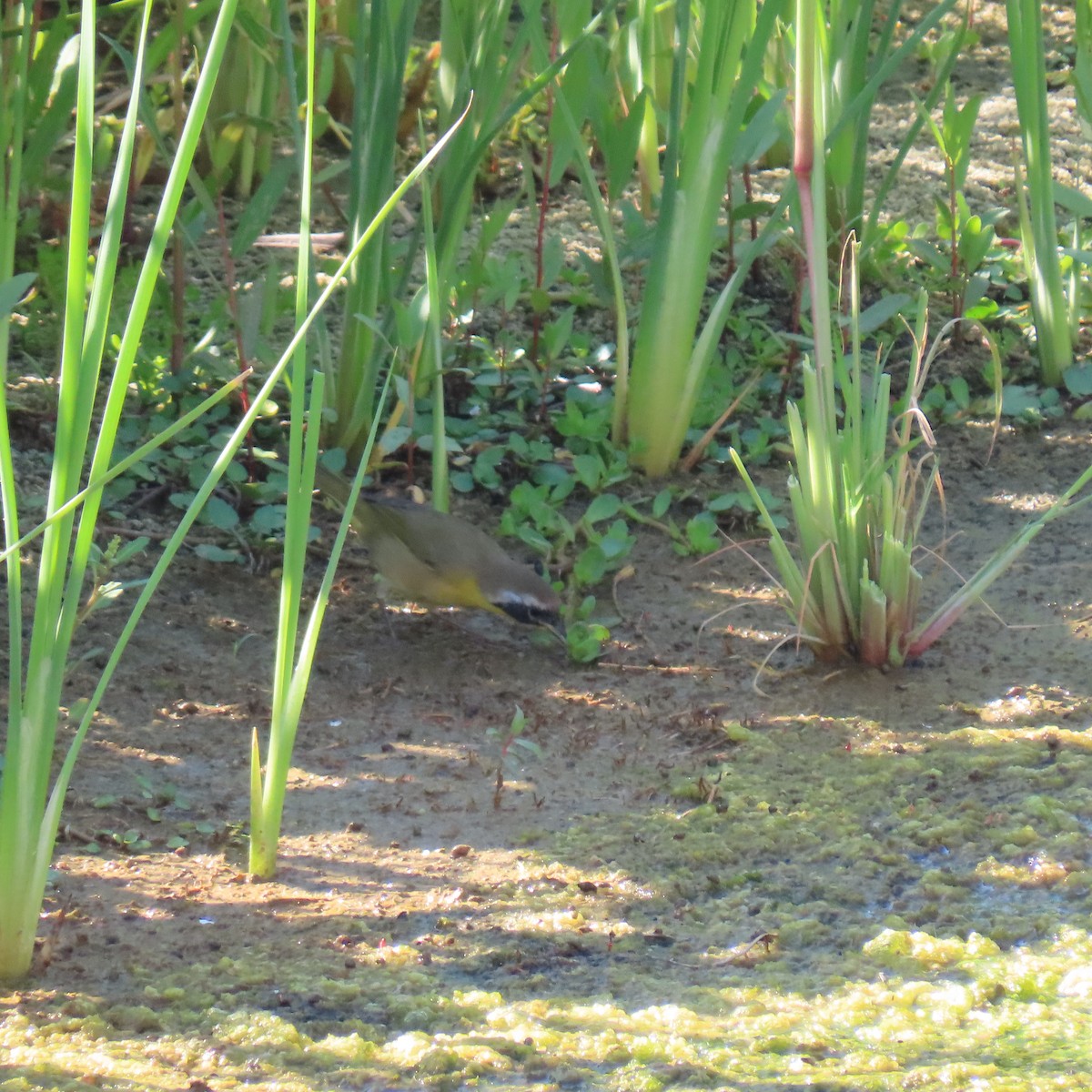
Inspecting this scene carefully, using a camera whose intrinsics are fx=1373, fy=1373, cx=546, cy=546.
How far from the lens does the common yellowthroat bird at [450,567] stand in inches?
136

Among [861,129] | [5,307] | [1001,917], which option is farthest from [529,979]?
[861,129]

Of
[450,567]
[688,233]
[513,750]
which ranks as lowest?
[513,750]

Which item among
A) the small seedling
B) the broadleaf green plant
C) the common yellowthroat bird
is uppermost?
the broadleaf green plant

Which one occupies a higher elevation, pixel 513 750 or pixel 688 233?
pixel 688 233

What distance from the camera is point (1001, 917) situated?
2.21 m

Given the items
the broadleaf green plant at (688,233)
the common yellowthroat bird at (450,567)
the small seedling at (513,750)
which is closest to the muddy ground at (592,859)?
the small seedling at (513,750)

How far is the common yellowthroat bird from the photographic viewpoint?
3.46m

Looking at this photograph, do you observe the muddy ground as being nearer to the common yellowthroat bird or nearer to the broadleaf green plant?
the common yellowthroat bird

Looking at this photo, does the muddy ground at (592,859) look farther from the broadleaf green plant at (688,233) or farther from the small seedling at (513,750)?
the broadleaf green plant at (688,233)

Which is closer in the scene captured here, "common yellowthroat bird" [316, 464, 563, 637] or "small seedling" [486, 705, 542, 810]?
"small seedling" [486, 705, 542, 810]

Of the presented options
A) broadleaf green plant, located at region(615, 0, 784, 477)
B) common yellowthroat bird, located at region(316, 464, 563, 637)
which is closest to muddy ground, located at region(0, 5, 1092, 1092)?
common yellowthroat bird, located at region(316, 464, 563, 637)

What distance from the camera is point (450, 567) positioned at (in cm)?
352

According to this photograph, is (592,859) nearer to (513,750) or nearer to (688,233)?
(513,750)

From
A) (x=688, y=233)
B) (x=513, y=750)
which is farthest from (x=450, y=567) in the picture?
(x=688, y=233)
